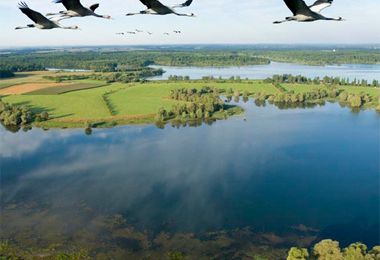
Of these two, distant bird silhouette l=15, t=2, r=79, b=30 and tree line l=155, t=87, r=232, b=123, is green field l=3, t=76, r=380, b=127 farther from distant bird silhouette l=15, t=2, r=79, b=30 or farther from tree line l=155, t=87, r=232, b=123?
distant bird silhouette l=15, t=2, r=79, b=30

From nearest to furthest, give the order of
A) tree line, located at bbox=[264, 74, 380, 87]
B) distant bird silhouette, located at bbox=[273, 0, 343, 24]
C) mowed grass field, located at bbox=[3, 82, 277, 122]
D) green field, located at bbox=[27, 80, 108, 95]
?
distant bird silhouette, located at bbox=[273, 0, 343, 24]
mowed grass field, located at bbox=[3, 82, 277, 122]
green field, located at bbox=[27, 80, 108, 95]
tree line, located at bbox=[264, 74, 380, 87]

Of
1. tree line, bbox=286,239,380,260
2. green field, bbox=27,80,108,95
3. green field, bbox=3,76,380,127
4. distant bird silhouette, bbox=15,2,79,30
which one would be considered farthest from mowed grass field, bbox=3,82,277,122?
distant bird silhouette, bbox=15,2,79,30

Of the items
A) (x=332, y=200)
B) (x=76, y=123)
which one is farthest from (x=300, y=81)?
(x=332, y=200)

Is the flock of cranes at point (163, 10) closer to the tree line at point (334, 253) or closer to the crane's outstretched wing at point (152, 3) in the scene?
the crane's outstretched wing at point (152, 3)

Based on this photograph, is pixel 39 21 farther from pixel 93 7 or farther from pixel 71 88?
pixel 71 88

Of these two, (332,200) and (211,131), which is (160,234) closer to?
(332,200)
